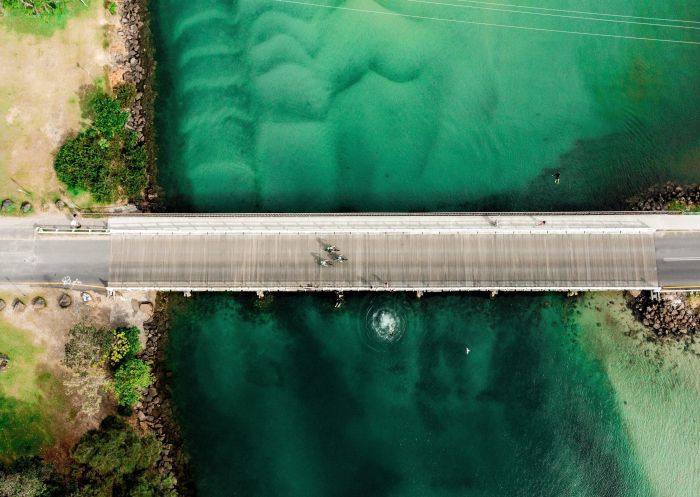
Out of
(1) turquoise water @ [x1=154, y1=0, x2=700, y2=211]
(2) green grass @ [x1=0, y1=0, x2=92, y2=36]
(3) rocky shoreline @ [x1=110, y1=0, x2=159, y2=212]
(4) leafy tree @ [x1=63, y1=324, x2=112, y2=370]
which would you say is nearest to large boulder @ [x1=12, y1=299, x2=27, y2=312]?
(4) leafy tree @ [x1=63, y1=324, x2=112, y2=370]

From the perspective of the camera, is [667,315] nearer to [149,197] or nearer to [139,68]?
[149,197]

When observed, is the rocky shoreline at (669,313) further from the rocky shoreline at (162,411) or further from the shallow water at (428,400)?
the rocky shoreline at (162,411)

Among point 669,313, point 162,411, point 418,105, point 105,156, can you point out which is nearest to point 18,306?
point 105,156

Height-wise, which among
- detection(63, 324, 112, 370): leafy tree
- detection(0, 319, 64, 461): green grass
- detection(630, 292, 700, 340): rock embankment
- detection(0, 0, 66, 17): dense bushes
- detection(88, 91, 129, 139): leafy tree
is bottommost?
detection(0, 319, 64, 461): green grass

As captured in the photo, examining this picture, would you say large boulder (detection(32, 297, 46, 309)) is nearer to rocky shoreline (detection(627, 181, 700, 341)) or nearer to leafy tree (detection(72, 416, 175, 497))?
leafy tree (detection(72, 416, 175, 497))

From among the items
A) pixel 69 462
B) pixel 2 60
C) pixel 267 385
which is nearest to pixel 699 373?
pixel 267 385

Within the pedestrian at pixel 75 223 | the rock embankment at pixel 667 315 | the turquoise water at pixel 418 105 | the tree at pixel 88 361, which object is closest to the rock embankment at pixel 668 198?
the turquoise water at pixel 418 105
